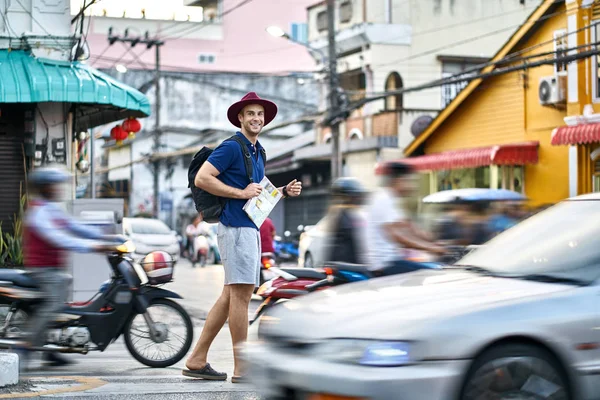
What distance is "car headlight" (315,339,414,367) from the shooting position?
4961 mm

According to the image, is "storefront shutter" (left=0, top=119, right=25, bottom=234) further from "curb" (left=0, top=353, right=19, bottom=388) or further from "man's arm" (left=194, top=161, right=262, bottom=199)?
"man's arm" (left=194, top=161, right=262, bottom=199)

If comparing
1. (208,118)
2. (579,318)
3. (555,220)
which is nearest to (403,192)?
(555,220)

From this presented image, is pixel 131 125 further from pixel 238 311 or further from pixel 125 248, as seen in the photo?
pixel 238 311

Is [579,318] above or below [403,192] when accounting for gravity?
below

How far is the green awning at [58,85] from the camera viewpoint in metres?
14.5

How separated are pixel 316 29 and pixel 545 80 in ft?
48.8

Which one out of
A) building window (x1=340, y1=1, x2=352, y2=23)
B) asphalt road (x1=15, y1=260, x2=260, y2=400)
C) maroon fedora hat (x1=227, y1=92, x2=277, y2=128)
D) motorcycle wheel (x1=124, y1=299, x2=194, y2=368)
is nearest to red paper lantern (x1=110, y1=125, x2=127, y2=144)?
asphalt road (x1=15, y1=260, x2=260, y2=400)

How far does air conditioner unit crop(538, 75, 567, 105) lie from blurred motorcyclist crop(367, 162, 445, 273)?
737 inches

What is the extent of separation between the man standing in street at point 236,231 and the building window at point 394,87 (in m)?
28.9

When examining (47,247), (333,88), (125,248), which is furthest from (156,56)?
(47,247)

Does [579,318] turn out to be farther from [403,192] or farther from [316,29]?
[316,29]

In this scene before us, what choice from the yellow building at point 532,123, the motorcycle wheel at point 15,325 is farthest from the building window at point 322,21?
the motorcycle wheel at point 15,325

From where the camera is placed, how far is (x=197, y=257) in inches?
1330

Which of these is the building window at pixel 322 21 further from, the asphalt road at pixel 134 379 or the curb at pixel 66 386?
the curb at pixel 66 386
